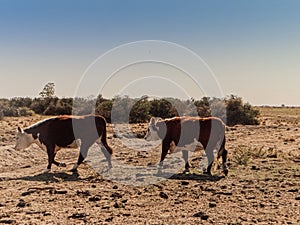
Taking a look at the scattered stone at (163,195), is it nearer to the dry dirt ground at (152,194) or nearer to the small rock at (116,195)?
the dry dirt ground at (152,194)

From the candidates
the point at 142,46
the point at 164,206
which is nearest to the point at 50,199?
the point at 164,206

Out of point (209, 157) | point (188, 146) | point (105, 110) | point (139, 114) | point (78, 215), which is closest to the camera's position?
point (78, 215)

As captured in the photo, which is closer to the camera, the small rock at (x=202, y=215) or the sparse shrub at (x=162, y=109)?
the small rock at (x=202, y=215)

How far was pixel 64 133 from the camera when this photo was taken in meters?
12.4

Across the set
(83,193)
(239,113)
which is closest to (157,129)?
(83,193)

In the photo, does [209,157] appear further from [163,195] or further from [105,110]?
[105,110]

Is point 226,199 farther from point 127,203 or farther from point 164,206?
point 127,203

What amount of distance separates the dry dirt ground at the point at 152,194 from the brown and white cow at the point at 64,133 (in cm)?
78

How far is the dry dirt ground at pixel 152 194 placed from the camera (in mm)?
7059

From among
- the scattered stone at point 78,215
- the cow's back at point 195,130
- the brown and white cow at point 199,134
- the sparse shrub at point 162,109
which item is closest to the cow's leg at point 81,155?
the brown and white cow at point 199,134

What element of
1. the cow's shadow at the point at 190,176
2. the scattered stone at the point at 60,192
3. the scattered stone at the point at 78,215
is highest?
the cow's shadow at the point at 190,176

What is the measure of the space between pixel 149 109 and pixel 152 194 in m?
24.9

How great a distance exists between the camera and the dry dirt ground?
23.2 feet

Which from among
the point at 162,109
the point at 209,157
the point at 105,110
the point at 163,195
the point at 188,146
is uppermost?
the point at 162,109
